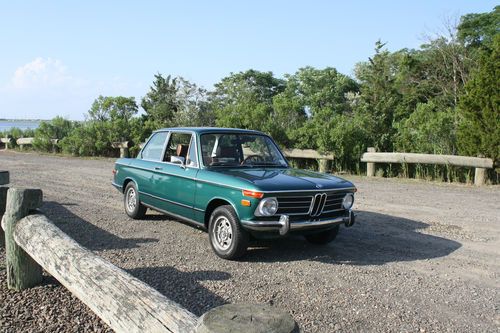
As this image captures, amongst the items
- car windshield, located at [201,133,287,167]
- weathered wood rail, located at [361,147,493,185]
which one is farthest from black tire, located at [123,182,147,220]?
weathered wood rail, located at [361,147,493,185]

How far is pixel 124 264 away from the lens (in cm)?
577

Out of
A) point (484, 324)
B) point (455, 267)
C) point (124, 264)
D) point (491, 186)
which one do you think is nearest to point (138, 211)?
point (124, 264)

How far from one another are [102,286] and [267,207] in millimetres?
2569

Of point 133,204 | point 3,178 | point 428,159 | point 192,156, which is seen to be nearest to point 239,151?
point 192,156

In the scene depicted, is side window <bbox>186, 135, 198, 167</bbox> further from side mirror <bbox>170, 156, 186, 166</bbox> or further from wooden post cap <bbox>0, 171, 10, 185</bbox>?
wooden post cap <bbox>0, 171, 10, 185</bbox>

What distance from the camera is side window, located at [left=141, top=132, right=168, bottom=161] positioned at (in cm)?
803

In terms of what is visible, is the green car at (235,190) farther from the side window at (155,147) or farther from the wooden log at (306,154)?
the wooden log at (306,154)

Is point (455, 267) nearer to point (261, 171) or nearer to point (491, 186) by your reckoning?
point (261, 171)

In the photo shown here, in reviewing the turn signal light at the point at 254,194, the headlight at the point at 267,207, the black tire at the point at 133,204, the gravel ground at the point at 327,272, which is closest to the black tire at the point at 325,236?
the gravel ground at the point at 327,272

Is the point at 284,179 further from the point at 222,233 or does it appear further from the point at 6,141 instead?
the point at 6,141

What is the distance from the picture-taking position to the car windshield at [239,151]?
23.0ft

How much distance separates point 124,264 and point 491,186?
1189 centimetres

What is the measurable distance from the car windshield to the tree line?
372 inches

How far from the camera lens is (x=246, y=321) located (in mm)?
2275
